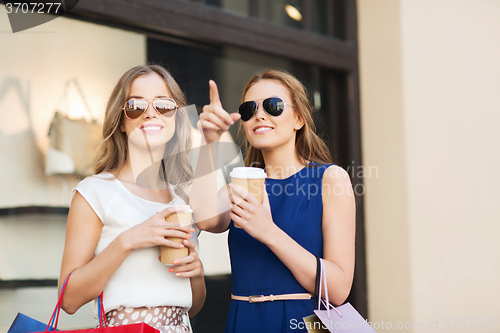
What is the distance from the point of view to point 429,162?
157 inches

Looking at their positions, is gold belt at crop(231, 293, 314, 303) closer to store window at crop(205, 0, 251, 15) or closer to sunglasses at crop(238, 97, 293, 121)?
sunglasses at crop(238, 97, 293, 121)

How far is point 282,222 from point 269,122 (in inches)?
18.3

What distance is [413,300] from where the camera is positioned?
3742 millimetres

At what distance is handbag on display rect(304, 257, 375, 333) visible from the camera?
1.53 meters

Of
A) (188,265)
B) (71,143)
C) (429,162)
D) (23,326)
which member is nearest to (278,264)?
(188,265)

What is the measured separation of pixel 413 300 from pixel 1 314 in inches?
128

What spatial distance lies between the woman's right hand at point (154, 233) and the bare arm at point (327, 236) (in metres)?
→ 0.22

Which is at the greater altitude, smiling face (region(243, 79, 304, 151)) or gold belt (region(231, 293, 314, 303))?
smiling face (region(243, 79, 304, 151))

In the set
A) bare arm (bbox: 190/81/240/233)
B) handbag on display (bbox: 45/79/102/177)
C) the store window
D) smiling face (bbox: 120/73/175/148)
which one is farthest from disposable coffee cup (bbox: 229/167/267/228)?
the store window

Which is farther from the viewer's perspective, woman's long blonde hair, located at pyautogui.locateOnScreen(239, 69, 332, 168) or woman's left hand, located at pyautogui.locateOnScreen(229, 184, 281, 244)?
woman's long blonde hair, located at pyautogui.locateOnScreen(239, 69, 332, 168)

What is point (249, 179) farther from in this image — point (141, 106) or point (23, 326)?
point (23, 326)

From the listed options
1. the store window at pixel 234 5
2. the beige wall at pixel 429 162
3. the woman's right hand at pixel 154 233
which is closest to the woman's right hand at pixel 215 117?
the woman's right hand at pixel 154 233

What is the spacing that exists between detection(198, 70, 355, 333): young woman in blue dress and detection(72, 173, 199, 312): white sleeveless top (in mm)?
299

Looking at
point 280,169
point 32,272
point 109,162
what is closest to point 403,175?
point 280,169
